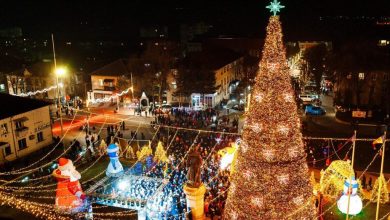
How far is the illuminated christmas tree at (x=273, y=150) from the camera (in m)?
11.7

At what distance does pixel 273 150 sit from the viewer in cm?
1186

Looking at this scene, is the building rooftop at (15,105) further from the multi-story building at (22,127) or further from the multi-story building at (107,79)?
the multi-story building at (107,79)

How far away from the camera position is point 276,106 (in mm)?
11695

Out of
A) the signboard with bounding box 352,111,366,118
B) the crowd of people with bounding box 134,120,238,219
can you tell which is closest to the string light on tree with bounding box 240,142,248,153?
the crowd of people with bounding box 134,120,238,219

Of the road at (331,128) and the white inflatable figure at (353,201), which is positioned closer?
the white inflatable figure at (353,201)

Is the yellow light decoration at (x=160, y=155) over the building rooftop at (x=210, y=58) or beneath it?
beneath

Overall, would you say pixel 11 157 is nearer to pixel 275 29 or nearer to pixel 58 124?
pixel 58 124

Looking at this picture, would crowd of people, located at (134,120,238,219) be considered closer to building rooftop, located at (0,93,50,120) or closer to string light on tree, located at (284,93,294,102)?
string light on tree, located at (284,93,294,102)

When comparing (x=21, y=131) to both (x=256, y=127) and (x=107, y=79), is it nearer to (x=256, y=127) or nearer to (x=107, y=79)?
(x=107, y=79)

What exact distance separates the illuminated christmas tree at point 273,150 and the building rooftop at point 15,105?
21194 millimetres

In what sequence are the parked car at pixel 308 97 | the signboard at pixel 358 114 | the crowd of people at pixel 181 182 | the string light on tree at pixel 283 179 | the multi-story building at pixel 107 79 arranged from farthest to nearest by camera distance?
the multi-story building at pixel 107 79
the parked car at pixel 308 97
the signboard at pixel 358 114
the crowd of people at pixel 181 182
the string light on tree at pixel 283 179

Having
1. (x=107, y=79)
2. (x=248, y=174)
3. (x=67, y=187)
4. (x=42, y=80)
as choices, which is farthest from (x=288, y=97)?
(x=42, y=80)

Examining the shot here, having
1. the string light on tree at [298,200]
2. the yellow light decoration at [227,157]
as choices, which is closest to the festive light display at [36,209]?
the yellow light decoration at [227,157]

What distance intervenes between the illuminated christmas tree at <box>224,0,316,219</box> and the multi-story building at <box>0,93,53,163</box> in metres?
20.5
